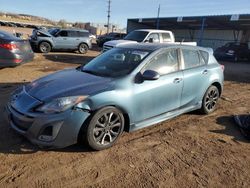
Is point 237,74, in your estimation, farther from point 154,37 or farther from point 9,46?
point 9,46

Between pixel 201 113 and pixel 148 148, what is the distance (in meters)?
2.28

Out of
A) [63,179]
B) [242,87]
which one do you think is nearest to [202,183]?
[63,179]

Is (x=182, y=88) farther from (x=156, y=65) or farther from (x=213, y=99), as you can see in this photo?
(x=213, y=99)

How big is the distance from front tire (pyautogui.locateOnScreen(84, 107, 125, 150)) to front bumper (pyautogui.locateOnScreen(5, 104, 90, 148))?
0.19 meters

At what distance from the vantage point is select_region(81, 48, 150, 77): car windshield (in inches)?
188

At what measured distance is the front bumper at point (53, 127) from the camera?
374 centimetres

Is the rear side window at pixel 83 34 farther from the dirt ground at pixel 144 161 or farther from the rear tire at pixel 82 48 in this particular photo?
the dirt ground at pixel 144 161

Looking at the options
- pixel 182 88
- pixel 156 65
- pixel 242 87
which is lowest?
pixel 242 87

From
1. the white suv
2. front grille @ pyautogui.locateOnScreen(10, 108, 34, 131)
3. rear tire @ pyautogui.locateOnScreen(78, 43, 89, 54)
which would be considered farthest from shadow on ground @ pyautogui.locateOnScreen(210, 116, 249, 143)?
rear tire @ pyautogui.locateOnScreen(78, 43, 89, 54)

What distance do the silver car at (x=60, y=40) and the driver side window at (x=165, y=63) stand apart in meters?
13.9

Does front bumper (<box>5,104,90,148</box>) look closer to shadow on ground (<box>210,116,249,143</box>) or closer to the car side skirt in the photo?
the car side skirt

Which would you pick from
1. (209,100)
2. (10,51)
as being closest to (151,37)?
(10,51)

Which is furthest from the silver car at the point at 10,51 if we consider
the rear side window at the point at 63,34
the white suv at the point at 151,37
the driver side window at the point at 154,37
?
the rear side window at the point at 63,34

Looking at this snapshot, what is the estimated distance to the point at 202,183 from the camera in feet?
11.8
